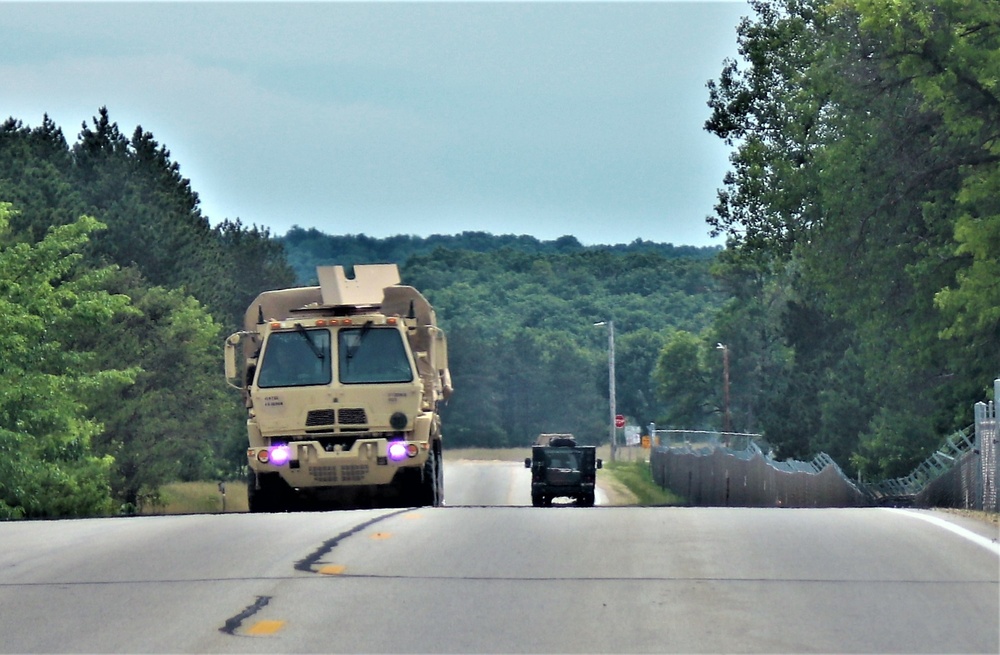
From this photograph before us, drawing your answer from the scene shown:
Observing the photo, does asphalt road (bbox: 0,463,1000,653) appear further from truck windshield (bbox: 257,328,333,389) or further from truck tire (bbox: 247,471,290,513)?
truck tire (bbox: 247,471,290,513)

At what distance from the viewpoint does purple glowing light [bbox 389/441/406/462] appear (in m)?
21.4

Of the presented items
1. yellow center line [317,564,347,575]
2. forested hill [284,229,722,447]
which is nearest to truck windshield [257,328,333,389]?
yellow center line [317,564,347,575]

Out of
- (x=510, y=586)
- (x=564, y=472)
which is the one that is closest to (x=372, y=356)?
(x=510, y=586)

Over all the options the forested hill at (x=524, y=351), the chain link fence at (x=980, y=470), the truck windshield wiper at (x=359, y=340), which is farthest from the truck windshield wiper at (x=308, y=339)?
the forested hill at (x=524, y=351)

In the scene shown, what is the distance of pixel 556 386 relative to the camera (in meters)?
182

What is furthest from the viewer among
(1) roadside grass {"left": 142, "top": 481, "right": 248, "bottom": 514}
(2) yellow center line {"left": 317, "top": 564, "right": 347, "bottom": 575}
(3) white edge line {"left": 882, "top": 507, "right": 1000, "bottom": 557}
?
(1) roadside grass {"left": 142, "top": 481, "right": 248, "bottom": 514}

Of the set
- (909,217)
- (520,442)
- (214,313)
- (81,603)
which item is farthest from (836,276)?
(520,442)

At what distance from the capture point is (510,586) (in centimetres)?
976

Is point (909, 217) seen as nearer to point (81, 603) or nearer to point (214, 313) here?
point (81, 603)

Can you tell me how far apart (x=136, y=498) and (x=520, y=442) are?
11375 cm

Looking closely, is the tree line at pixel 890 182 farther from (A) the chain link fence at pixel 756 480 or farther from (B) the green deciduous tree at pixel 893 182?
(A) the chain link fence at pixel 756 480

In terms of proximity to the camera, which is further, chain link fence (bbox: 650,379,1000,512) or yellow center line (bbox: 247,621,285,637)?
chain link fence (bbox: 650,379,1000,512)

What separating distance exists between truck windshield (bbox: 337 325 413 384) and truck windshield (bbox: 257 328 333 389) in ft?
0.81

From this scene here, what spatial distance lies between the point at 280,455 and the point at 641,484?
5114 centimetres
